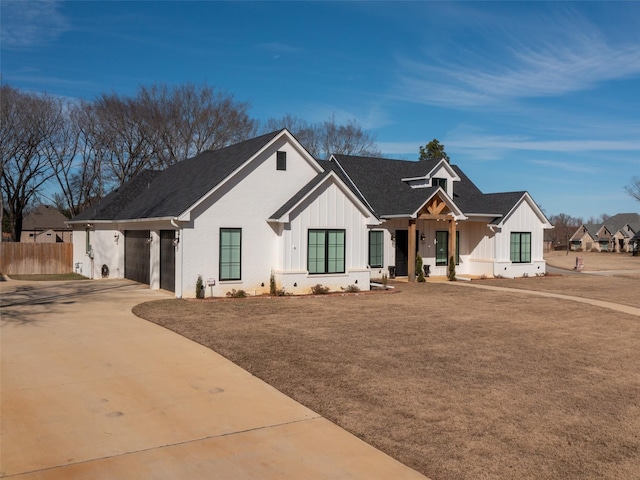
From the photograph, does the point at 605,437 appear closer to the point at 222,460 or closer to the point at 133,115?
the point at 222,460

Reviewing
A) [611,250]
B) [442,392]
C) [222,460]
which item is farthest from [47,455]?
[611,250]

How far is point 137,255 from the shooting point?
22812 mm

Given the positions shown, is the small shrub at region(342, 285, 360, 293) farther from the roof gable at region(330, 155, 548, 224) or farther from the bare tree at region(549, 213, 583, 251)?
the bare tree at region(549, 213, 583, 251)

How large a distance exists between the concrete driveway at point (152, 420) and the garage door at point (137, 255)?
10.6 meters

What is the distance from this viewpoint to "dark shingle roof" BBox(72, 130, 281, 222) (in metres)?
18.6

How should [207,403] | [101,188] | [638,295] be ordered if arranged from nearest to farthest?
[207,403] < [638,295] < [101,188]

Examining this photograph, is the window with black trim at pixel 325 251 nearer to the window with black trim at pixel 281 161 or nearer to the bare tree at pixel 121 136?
the window with black trim at pixel 281 161

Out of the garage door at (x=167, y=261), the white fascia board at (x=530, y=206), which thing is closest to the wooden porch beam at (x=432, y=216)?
the white fascia board at (x=530, y=206)

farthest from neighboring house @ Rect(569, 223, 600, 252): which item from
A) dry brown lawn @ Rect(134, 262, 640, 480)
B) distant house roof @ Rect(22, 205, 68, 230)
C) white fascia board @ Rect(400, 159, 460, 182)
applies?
dry brown lawn @ Rect(134, 262, 640, 480)

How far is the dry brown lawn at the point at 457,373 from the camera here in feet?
19.0

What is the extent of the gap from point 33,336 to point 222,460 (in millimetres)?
7596

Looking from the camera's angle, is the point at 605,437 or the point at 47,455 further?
the point at 605,437

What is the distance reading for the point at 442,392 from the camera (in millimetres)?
7797

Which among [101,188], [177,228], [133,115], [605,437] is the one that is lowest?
[605,437]
